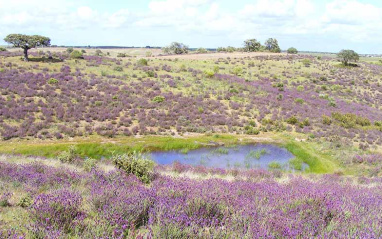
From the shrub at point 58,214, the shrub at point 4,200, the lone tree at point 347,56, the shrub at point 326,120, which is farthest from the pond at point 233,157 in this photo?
the lone tree at point 347,56

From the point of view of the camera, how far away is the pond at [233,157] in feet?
69.2

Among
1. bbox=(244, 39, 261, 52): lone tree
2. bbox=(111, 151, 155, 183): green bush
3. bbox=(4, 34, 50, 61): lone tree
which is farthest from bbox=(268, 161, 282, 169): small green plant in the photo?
bbox=(244, 39, 261, 52): lone tree

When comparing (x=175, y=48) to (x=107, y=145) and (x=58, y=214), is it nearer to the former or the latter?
(x=107, y=145)

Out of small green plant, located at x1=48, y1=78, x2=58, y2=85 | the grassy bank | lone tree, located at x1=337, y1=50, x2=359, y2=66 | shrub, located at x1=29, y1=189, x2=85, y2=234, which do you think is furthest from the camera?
lone tree, located at x1=337, y1=50, x2=359, y2=66

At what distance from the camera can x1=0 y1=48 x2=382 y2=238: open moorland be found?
186 inches

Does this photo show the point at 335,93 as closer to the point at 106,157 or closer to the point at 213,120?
the point at 213,120

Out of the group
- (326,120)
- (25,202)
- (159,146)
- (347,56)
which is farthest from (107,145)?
(347,56)

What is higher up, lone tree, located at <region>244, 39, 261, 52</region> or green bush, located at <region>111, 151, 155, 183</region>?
lone tree, located at <region>244, 39, 261, 52</region>

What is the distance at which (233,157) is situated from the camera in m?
22.6

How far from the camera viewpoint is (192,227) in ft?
13.8

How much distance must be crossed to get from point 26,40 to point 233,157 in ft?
112

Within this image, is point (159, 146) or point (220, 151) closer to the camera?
point (220, 151)

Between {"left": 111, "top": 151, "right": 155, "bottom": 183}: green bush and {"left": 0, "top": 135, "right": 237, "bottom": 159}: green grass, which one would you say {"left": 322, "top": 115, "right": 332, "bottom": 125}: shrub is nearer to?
{"left": 0, "top": 135, "right": 237, "bottom": 159}: green grass

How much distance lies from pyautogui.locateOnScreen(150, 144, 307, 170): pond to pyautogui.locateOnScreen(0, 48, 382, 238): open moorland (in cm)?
38
